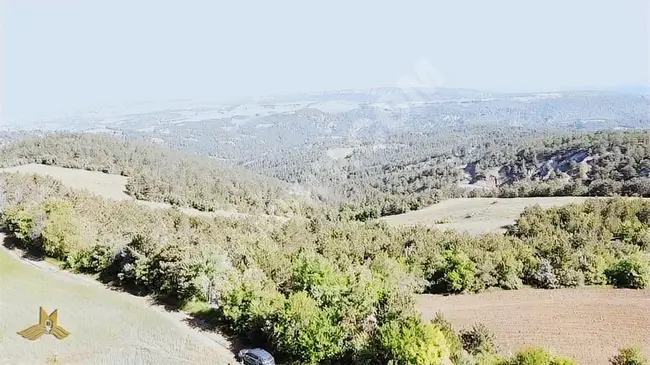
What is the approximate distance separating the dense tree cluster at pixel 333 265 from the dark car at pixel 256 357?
34.4 inches

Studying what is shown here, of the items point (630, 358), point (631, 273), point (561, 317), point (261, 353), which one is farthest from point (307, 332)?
point (631, 273)

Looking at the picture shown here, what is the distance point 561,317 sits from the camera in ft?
89.0

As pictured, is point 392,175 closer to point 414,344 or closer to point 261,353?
point 261,353

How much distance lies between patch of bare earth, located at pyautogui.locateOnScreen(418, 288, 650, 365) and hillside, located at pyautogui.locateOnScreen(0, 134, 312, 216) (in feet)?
175

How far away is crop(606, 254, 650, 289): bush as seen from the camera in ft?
102

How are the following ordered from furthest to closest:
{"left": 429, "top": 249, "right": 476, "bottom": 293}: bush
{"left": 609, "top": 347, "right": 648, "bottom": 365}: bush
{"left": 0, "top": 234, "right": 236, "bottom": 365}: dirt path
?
{"left": 429, "top": 249, "right": 476, "bottom": 293}: bush, {"left": 0, "top": 234, "right": 236, "bottom": 365}: dirt path, {"left": 609, "top": 347, "right": 648, "bottom": 365}: bush

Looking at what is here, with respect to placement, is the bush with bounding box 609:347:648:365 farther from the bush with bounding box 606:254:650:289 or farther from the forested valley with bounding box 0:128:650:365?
the bush with bounding box 606:254:650:289

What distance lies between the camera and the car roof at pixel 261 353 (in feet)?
69.2

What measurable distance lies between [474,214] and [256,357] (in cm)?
5090

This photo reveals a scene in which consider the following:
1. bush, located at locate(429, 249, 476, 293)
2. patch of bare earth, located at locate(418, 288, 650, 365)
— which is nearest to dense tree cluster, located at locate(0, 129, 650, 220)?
patch of bare earth, located at locate(418, 288, 650, 365)

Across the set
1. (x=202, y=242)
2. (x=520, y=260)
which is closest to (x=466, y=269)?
(x=520, y=260)

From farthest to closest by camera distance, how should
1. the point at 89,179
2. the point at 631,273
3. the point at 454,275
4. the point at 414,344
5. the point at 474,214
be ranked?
the point at 89,179 → the point at 474,214 → the point at 454,275 → the point at 631,273 → the point at 414,344

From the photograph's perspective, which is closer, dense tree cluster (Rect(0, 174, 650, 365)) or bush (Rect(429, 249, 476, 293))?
dense tree cluster (Rect(0, 174, 650, 365))

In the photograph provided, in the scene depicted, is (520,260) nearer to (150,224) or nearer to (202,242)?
(202,242)
